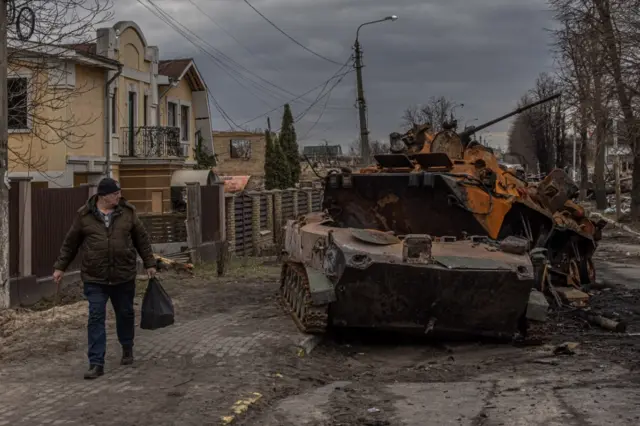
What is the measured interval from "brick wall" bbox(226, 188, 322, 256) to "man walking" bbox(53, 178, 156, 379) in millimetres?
15212

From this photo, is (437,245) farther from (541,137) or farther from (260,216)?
(541,137)

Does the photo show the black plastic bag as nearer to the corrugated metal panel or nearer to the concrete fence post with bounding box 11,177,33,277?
the concrete fence post with bounding box 11,177,33,277

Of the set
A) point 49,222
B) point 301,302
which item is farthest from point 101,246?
point 49,222

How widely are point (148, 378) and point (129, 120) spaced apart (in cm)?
2475

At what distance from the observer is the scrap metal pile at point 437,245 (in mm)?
9289

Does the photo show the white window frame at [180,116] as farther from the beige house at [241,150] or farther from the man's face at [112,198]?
the man's face at [112,198]

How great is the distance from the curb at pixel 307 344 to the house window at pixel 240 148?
156 feet

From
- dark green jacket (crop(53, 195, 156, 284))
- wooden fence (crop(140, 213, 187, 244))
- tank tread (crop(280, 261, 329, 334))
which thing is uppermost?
dark green jacket (crop(53, 195, 156, 284))

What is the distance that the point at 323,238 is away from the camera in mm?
10141

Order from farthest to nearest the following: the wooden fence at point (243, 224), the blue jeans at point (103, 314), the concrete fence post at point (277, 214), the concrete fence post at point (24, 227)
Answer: the concrete fence post at point (277, 214) < the wooden fence at point (243, 224) < the concrete fence post at point (24, 227) < the blue jeans at point (103, 314)

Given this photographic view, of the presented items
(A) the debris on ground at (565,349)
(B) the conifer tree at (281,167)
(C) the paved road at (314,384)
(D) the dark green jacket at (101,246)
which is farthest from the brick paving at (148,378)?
(B) the conifer tree at (281,167)

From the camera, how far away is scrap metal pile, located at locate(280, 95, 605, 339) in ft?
30.5

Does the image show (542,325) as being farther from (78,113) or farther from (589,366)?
(78,113)

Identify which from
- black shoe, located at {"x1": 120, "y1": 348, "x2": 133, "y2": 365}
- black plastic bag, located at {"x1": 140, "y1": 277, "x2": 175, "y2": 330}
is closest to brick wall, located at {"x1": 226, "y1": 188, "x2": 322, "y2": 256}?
black plastic bag, located at {"x1": 140, "y1": 277, "x2": 175, "y2": 330}
